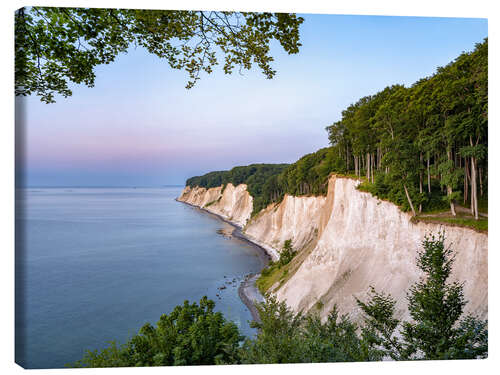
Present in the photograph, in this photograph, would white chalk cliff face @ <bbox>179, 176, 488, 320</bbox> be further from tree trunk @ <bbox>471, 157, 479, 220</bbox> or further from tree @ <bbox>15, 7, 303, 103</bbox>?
tree @ <bbox>15, 7, 303, 103</bbox>

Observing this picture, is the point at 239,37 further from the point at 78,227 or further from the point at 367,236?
the point at 78,227

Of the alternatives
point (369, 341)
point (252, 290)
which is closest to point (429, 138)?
point (369, 341)

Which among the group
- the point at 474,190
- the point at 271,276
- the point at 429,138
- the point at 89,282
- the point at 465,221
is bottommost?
the point at 271,276

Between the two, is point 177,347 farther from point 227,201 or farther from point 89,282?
point 227,201

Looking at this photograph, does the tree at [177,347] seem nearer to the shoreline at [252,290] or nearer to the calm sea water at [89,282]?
the calm sea water at [89,282]

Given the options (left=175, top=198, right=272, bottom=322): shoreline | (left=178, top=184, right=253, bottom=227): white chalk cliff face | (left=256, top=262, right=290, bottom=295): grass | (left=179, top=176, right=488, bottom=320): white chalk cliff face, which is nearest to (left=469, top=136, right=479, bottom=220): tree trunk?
(left=179, top=176, right=488, bottom=320): white chalk cliff face
